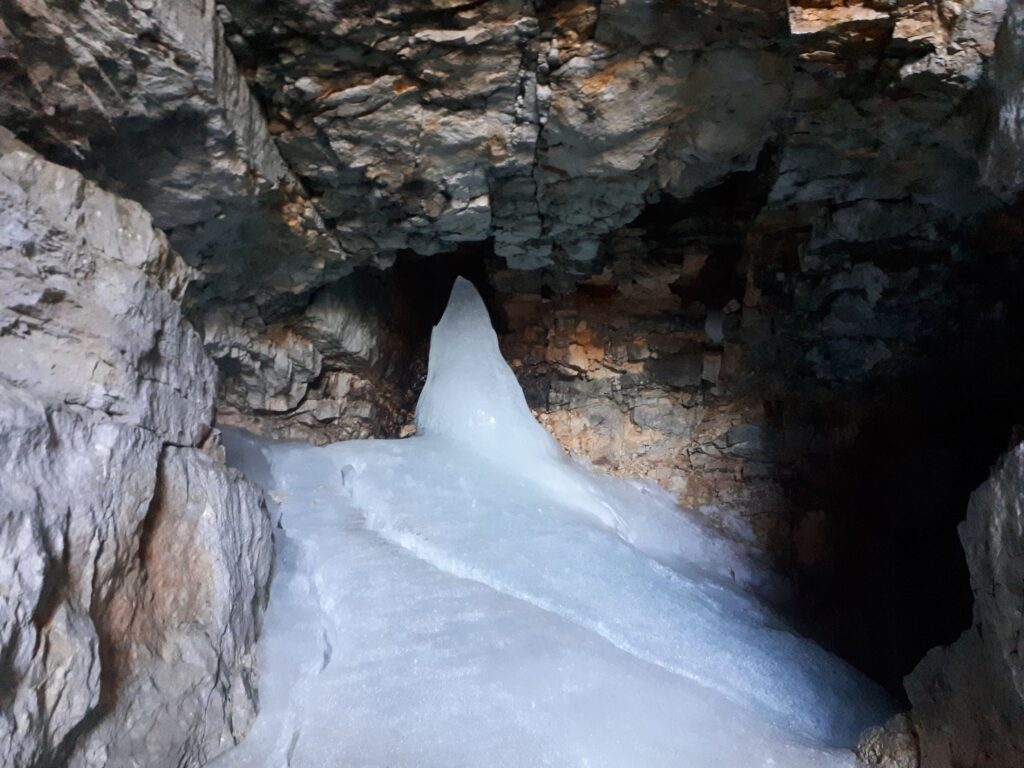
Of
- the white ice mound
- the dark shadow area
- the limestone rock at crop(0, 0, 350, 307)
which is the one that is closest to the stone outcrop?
the limestone rock at crop(0, 0, 350, 307)

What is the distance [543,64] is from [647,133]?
0.52 m

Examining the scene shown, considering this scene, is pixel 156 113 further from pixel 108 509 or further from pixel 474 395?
pixel 474 395

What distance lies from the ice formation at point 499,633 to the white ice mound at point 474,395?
0.7 inches

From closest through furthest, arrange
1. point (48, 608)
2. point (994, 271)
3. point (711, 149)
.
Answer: point (48, 608) < point (711, 149) < point (994, 271)

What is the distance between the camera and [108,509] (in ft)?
5.09

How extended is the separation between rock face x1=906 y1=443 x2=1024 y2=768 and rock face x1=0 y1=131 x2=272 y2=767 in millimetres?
1836

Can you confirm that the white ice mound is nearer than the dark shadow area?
Yes

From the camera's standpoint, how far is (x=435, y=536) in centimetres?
253

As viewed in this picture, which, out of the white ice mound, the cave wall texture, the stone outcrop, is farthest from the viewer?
the white ice mound

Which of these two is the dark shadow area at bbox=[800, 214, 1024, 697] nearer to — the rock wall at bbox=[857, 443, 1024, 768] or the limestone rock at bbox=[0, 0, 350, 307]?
the rock wall at bbox=[857, 443, 1024, 768]

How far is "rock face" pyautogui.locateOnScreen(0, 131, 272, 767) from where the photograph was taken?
1.30 metres

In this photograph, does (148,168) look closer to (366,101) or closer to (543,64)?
(366,101)

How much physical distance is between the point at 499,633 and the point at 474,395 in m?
1.55

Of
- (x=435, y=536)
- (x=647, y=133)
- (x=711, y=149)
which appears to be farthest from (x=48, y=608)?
(x=711, y=149)
